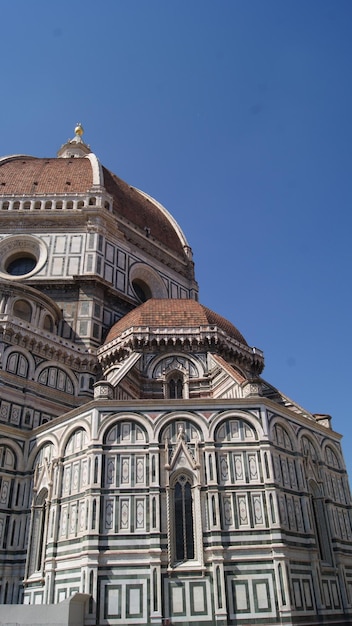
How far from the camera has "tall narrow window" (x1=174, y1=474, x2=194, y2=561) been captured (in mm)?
16547

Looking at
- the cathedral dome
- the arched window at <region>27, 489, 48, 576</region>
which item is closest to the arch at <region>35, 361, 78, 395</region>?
the arched window at <region>27, 489, 48, 576</region>

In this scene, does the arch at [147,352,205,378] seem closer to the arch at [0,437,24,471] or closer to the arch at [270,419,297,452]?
the arch at [270,419,297,452]

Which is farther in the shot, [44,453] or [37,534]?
[44,453]

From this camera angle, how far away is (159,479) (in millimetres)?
A: 17328

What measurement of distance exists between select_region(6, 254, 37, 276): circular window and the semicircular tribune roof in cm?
668

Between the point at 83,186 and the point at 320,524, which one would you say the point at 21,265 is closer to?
the point at 83,186

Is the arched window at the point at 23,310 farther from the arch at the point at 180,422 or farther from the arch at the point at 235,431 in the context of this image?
the arch at the point at 235,431

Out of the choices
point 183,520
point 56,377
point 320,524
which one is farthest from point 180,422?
point 56,377

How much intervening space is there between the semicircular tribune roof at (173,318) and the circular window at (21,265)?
6680mm

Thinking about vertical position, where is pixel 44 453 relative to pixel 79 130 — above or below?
below

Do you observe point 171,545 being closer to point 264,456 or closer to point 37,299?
point 264,456

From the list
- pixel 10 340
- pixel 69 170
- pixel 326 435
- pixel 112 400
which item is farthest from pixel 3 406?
pixel 69 170

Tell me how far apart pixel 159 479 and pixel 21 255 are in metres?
17.8

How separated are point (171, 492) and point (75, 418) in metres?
4.45
